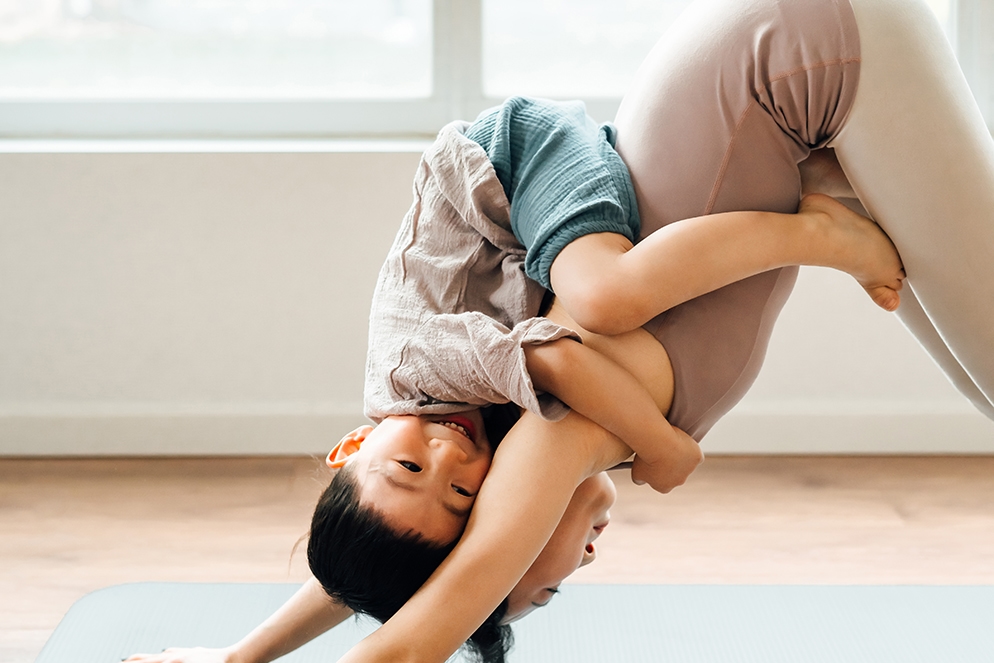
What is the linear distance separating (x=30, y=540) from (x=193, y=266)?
2.44 feet

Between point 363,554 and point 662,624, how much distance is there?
792mm

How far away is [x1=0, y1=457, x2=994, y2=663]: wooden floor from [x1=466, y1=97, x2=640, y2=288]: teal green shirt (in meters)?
1.01

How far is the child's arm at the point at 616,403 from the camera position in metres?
1.26

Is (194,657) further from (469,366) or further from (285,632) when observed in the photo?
(469,366)

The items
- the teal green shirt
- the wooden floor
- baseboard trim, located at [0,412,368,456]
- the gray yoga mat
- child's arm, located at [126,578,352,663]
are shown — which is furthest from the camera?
baseboard trim, located at [0,412,368,456]

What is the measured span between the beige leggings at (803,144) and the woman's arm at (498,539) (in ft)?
0.66

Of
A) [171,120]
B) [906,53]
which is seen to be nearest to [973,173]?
[906,53]

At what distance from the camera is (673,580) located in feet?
6.88

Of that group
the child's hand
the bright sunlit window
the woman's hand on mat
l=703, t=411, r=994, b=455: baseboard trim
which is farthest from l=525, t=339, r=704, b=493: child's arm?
the bright sunlit window

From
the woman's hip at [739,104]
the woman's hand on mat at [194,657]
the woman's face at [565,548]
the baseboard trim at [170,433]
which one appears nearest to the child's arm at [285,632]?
the woman's hand on mat at [194,657]

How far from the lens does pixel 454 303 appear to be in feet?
4.48

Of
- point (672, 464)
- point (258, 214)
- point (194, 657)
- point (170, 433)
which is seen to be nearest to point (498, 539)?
point (672, 464)

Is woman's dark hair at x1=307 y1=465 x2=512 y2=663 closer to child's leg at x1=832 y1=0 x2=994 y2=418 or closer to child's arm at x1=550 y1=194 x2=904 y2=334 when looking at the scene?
child's arm at x1=550 y1=194 x2=904 y2=334

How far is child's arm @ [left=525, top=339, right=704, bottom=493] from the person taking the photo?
1259mm
